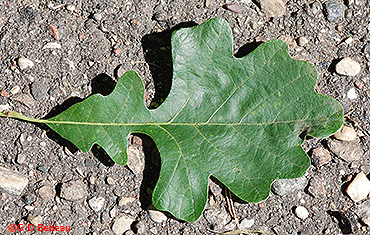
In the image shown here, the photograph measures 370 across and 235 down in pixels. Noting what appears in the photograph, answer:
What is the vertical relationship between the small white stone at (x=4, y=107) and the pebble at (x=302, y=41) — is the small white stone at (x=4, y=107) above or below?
above

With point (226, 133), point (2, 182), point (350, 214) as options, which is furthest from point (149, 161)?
point (350, 214)

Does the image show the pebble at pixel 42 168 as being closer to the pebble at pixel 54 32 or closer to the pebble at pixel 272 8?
the pebble at pixel 54 32

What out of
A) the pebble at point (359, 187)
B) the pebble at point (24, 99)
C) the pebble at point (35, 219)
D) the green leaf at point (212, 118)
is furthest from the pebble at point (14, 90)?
the pebble at point (359, 187)

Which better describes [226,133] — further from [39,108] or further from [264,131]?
[39,108]

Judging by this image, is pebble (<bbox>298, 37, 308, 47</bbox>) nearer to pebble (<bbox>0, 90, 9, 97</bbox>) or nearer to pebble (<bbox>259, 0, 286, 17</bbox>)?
pebble (<bbox>259, 0, 286, 17</bbox>)

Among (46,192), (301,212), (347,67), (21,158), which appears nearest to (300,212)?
(301,212)

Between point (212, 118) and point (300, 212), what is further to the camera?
point (300, 212)

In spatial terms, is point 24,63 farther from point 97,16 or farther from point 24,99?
point 97,16

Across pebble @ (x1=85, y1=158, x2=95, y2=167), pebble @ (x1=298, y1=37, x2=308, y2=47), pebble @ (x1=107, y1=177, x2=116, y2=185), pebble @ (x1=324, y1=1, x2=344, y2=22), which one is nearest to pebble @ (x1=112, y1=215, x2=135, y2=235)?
pebble @ (x1=107, y1=177, x2=116, y2=185)
